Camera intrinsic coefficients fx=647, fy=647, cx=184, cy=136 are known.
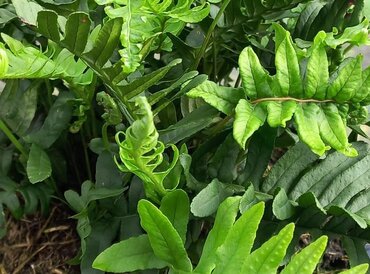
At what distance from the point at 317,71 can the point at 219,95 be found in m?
0.10

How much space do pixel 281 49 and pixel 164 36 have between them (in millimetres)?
174

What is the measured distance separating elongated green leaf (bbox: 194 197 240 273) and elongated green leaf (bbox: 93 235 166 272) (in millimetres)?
72

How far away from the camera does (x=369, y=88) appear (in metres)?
0.62

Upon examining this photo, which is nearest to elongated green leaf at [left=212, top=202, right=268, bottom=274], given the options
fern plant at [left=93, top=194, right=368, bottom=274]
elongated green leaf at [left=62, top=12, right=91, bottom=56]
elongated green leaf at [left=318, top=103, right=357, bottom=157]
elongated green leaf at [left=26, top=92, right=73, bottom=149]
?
fern plant at [left=93, top=194, right=368, bottom=274]

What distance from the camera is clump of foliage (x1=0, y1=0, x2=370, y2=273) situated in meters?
0.60

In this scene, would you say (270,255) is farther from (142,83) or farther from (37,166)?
(37,166)

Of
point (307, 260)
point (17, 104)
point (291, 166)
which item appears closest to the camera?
point (307, 260)

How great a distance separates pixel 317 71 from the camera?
0.63m

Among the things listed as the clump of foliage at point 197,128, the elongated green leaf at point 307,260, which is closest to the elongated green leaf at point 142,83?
the clump of foliage at point 197,128

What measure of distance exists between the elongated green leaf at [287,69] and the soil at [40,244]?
0.43 m

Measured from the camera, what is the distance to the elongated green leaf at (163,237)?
1.96 ft

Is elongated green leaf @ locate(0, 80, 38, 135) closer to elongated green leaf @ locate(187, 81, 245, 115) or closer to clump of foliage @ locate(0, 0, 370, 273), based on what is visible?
clump of foliage @ locate(0, 0, 370, 273)

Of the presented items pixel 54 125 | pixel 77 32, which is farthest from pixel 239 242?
pixel 54 125

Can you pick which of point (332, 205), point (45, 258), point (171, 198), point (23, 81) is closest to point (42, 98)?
point (23, 81)
